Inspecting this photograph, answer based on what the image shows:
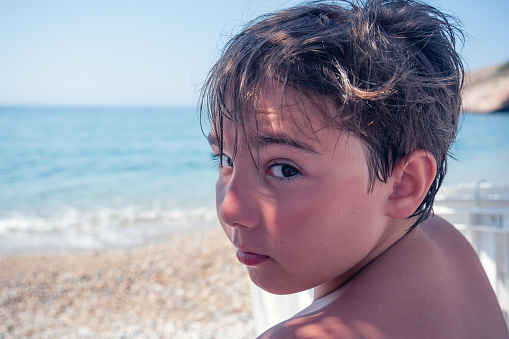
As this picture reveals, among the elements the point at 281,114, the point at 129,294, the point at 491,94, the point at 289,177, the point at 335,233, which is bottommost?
the point at 491,94

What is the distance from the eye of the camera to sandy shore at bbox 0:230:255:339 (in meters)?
4.96

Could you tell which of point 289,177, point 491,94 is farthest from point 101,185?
point 491,94

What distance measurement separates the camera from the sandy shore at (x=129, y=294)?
4.96 meters

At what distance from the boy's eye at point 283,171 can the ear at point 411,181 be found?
0.90 ft

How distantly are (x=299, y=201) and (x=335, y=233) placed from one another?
0.13 metres

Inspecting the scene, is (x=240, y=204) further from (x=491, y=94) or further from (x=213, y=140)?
(x=491, y=94)

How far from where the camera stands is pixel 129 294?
5.97 meters

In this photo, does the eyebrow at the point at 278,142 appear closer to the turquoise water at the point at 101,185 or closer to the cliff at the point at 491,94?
the turquoise water at the point at 101,185

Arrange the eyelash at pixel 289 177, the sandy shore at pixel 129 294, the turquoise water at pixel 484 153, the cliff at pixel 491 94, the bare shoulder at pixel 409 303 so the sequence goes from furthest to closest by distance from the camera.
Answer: the cliff at pixel 491 94, the turquoise water at pixel 484 153, the sandy shore at pixel 129 294, the eyelash at pixel 289 177, the bare shoulder at pixel 409 303

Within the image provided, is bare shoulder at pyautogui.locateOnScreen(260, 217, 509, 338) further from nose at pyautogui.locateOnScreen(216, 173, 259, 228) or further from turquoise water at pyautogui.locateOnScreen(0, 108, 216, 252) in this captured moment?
turquoise water at pyautogui.locateOnScreen(0, 108, 216, 252)

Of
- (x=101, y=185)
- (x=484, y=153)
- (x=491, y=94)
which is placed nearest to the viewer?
(x=101, y=185)

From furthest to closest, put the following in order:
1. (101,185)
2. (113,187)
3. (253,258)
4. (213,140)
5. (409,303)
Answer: (101,185) < (113,187) < (213,140) < (253,258) < (409,303)

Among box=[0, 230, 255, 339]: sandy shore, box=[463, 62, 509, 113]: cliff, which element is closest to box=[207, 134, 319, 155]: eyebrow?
box=[0, 230, 255, 339]: sandy shore

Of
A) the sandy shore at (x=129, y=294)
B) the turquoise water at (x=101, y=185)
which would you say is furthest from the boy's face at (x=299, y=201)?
the turquoise water at (x=101, y=185)
